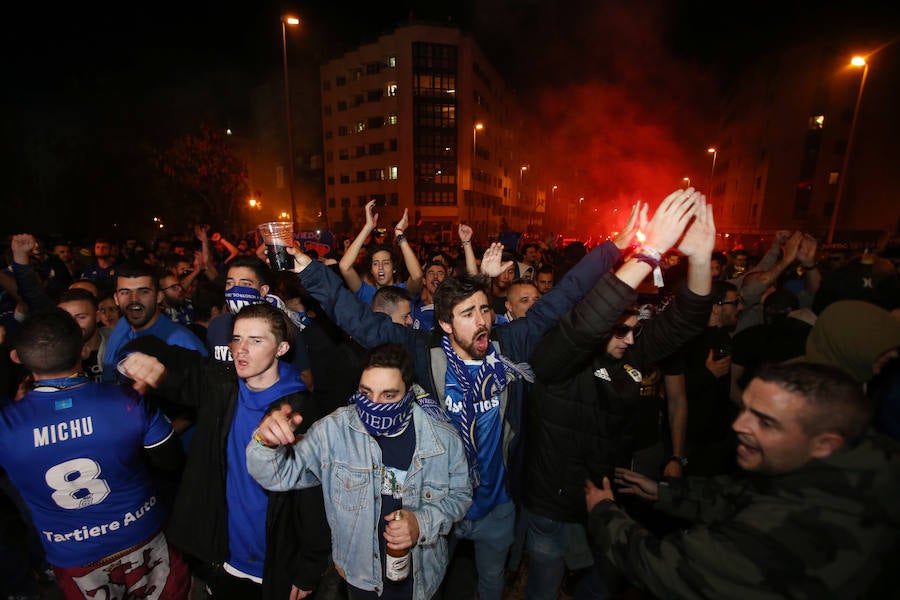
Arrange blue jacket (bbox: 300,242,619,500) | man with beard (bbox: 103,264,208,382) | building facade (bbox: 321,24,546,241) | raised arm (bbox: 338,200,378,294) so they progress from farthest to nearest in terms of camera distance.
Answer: building facade (bbox: 321,24,546,241) → raised arm (bbox: 338,200,378,294) → man with beard (bbox: 103,264,208,382) → blue jacket (bbox: 300,242,619,500)

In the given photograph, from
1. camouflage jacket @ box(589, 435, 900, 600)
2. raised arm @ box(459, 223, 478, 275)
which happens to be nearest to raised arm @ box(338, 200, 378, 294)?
raised arm @ box(459, 223, 478, 275)

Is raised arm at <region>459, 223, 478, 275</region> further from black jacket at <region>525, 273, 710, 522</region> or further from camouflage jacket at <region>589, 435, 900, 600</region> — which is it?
camouflage jacket at <region>589, 435, 900, 600</region>

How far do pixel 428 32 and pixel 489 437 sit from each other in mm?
51565

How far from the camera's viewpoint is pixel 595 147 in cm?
3994

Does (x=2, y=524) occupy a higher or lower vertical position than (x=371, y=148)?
lower

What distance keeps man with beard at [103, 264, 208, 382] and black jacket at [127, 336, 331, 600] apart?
1.33 m

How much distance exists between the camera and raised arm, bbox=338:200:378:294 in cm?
418

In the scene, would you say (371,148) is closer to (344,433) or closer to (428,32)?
(428,32)

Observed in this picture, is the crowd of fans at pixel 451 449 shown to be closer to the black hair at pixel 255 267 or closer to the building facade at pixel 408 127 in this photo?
the black hair at pixel 255 267

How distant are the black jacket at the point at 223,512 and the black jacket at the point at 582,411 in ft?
4.87

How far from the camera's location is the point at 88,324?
158 inches

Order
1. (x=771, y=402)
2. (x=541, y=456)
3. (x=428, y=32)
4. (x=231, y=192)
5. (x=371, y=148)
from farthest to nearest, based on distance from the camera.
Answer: (x=371, y=148) < (x=428, y=32) < (x=231, y=192) < (x=541, y=456) < (x=771, y=402)

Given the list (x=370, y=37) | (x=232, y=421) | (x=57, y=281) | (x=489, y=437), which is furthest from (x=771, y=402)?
(x=370, y=37)

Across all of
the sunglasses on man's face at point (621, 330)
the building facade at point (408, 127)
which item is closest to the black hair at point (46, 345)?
the sunglasses on man's face at point (621, 330)
